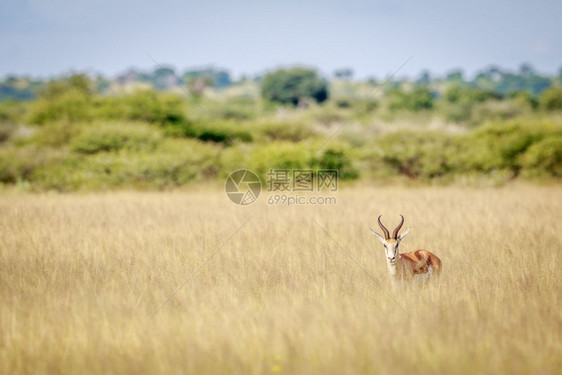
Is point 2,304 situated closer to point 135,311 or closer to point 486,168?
point 135,311

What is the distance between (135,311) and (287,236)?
13.6 ft

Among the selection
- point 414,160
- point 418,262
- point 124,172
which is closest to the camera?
point 418,262

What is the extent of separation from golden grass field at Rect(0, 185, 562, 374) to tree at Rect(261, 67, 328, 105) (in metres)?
66.1

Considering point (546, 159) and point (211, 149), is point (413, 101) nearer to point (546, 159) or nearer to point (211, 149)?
point (546, 159)

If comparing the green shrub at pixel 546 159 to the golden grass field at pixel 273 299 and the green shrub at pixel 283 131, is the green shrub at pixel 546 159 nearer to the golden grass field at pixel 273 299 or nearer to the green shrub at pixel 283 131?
the golden grass field at pixel 273 299

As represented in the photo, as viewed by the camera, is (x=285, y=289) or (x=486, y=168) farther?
(x=486, y=168)

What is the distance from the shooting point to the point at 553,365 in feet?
13.7

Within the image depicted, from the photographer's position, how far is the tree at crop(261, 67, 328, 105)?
75.5 metres

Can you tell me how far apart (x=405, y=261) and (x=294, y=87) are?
71703 mm

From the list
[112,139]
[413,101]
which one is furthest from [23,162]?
[413,101]

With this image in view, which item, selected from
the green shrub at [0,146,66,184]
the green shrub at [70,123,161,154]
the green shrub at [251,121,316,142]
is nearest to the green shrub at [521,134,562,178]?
the green shrub at [251,121,316,142]

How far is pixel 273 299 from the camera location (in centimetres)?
574

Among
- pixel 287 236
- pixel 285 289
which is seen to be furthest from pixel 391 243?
pixel 287 236

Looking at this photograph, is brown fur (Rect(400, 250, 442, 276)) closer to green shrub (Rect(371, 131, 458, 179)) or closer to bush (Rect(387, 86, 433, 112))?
green shrub (Rect(371, 131, 458, 179))
